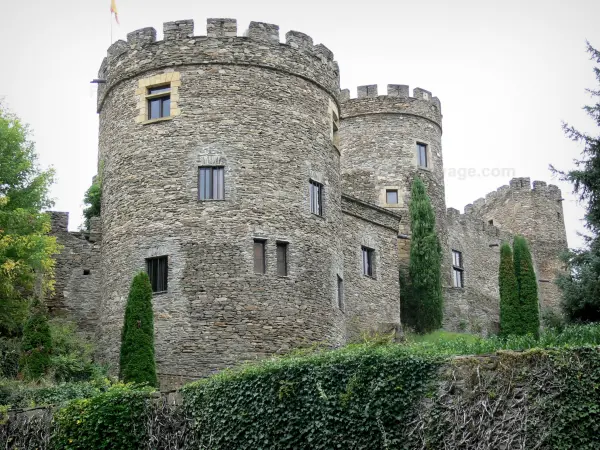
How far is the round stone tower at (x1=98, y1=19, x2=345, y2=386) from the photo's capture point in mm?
26188

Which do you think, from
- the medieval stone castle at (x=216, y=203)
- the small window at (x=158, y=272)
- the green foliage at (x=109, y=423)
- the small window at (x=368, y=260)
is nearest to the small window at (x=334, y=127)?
the medieval stone castle at (x=216, y=203)

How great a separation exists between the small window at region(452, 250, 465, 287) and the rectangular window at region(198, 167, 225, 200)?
18.4 metres

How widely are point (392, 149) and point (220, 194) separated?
1574 centimetres

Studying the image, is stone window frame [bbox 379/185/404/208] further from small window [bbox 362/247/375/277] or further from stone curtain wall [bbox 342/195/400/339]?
small window [bbox 362/247/375/277]

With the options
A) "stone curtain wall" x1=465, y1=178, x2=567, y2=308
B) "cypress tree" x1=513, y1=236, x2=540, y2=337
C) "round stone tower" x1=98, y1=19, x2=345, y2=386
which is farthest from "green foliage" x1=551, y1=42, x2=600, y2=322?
"stone curtain wall" x1=465, y1=178, x2=567, y2=308

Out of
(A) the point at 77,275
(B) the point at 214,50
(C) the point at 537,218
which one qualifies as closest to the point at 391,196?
(C) the point at 537,218

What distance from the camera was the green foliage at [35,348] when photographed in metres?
24.0

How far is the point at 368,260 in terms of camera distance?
113 feet

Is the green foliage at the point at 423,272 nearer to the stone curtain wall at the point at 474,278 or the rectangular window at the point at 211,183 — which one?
the stone curtain wall at the point at 474,278

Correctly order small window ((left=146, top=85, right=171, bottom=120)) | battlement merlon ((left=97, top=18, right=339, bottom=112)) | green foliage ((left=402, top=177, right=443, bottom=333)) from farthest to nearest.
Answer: green foliage ((left=402, top=177, right=443, bottom=333)) < battlement merlon ((left=97, top=18, right=339, bottom=112)) < small window ((left=146, top=85, right=171, bottom=120))

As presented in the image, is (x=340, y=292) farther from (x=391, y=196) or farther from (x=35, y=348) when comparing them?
(x=391, y=196)

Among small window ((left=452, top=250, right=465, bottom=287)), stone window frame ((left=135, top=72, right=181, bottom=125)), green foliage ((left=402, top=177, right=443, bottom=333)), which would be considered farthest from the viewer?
small window ((left=452, top=250, right=465, bottom=287))

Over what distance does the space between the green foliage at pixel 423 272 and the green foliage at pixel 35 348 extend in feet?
51.9

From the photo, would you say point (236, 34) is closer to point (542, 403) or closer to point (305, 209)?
point (305, 209)
